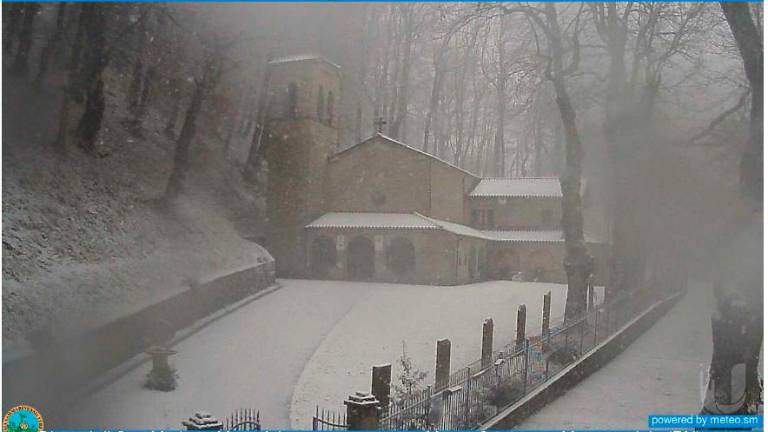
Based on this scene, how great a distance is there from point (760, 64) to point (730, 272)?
1.73 m

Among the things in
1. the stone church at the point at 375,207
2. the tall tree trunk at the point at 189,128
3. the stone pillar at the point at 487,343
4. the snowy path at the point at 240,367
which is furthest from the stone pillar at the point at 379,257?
the tall tree trunk at the point at 189,128

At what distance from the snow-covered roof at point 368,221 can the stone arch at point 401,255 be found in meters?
0.25

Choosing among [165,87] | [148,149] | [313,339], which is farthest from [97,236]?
[313,339]

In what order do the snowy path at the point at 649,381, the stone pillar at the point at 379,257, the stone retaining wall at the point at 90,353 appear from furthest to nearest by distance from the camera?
the stone pillar at the point at 379,257, the snowy path at the point at 649,381, the stone retaining wall at the point at 90,353

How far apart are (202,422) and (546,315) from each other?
9.83ft

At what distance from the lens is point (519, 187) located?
5.88 meters

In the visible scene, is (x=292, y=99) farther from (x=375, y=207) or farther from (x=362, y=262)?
(x=362, y=262)

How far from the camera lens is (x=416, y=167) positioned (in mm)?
5617

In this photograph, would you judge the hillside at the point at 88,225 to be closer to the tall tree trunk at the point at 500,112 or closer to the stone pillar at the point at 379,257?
the stone pillar at the point at 379,257

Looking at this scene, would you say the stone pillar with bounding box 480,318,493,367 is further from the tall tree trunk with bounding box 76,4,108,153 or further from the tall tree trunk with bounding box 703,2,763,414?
the tall tree trunk with bounding box 76,4,108,153

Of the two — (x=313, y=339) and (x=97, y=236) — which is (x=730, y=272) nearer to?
(x=313, y=339)

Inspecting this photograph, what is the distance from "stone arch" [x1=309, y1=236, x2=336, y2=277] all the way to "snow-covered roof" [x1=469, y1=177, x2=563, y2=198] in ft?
4.46

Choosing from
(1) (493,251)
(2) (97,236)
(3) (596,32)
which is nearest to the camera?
(2) (97,236)

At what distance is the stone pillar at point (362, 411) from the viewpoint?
13.7 feet
